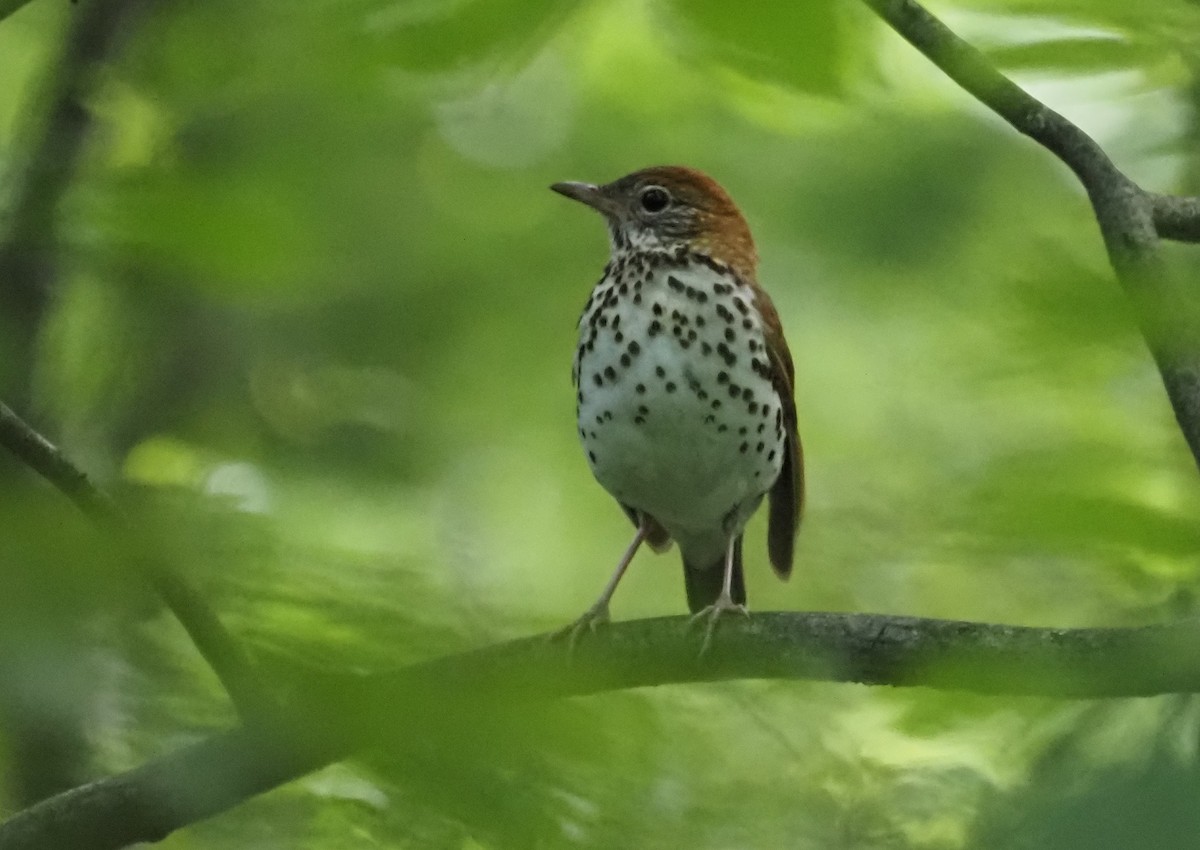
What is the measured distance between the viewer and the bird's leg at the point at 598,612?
2.80m

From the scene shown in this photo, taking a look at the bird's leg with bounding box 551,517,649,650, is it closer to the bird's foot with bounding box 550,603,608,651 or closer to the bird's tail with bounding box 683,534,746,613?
the bird's foot with bounding box 550,603,608,651

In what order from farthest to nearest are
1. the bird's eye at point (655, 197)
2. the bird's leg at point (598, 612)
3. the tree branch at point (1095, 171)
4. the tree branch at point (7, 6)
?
the bird's eye at point (655, 197) < the bird's leg at point (598, 612) < the tree branch at point (7, 6) < the tree branch at point (1095, 171)

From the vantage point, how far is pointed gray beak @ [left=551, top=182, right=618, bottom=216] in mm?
4102

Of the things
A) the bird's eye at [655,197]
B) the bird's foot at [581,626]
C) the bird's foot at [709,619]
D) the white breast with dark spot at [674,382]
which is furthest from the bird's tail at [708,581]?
the bird's foot at [709,619]

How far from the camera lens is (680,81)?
4.20 meters

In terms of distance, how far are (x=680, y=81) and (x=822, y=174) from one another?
816 mm

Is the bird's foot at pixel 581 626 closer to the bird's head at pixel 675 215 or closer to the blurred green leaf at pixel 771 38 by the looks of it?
the blurred green leaf at pixel 771 38

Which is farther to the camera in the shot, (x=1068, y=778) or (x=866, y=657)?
(x=866, y=657)

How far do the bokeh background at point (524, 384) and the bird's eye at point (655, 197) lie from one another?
0.23 m

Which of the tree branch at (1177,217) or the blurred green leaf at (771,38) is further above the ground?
the blurred green leaf at (771,38)

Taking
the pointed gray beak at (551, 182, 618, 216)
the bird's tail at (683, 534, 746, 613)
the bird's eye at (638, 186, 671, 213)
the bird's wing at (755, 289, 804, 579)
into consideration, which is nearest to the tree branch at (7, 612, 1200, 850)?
the bird's wing at (755, 289, 804, 579)

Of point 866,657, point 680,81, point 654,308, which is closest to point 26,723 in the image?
point 866,657

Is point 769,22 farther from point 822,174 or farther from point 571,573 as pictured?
point 571,573

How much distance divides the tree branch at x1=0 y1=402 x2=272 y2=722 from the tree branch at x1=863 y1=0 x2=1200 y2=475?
3.88 feet
